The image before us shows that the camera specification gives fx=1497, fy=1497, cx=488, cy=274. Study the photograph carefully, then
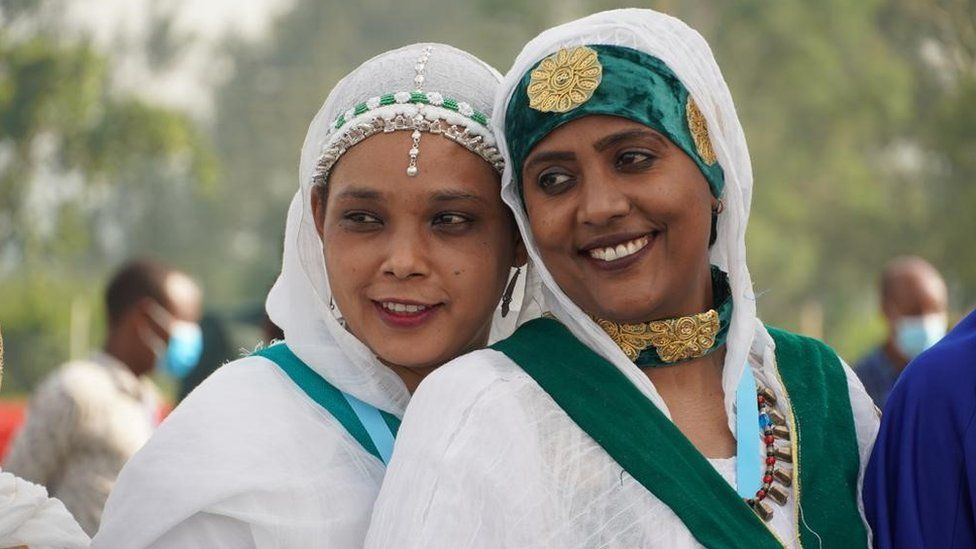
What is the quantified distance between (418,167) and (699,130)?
21.2 inches

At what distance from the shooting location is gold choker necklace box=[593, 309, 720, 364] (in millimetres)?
2689

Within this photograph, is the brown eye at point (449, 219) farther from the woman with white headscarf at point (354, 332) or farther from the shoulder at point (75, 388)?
the shoulder at point (75, 388)

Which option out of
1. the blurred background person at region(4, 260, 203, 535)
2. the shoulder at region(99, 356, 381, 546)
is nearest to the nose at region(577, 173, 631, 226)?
the shoulder at region(99, 356, 381, 546)

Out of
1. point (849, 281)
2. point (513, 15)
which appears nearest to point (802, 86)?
point (849, 281)

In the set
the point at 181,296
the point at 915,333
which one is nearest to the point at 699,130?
the point at 181,296

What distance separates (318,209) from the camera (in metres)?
3.08

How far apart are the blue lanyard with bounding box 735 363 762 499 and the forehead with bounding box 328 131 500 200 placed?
0.61 m

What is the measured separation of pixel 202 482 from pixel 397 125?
0.77 metres

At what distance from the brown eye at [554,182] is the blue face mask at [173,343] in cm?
368

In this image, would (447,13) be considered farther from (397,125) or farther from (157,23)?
(397,125)

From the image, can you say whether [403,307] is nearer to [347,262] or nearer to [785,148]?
[347,262]

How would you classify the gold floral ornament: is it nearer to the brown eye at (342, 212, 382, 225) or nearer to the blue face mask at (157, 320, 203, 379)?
the brown eye at (342, 212, 382, 225)

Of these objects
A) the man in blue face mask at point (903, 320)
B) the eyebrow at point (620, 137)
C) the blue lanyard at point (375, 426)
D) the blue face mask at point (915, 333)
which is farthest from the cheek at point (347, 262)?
the blue face mask at point (915, 333)

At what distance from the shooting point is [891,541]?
2.64 metres
